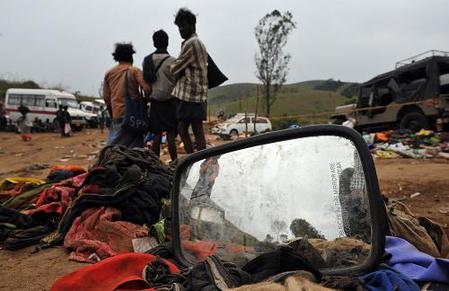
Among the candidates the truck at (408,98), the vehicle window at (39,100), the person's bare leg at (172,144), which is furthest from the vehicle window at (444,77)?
Result: the vehicle window at (39,100)

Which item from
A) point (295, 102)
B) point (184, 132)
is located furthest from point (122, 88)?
point (295, 102)

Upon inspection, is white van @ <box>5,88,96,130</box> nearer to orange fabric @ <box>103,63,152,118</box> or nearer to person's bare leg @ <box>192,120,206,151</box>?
orange fabric @ <box>103,63,152,118</box>

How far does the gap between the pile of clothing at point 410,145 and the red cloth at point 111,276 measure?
30.6 feet

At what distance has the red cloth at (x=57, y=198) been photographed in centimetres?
334

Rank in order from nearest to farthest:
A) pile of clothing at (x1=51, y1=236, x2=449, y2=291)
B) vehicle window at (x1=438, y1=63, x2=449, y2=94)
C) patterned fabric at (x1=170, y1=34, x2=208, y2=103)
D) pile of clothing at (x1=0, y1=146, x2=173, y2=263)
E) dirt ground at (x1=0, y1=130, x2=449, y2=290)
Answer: pile of clothing at (x1=51, y1=236, x2=449, y2=291), dirt ground at (x1=0, y1=130, x2=449, y2=290), pile of clothing at (x1=0, y1=146, x2=173, y2=263), patterned fabric at (x1=170, y1=34, x2=208, y2=103), vehicle window at (x1=438, y1=63, x2=449, y2=94)

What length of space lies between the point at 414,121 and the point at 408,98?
82cm

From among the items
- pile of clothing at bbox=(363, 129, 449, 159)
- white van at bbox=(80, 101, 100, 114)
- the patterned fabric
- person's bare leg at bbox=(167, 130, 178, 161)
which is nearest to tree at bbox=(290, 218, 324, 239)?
the patterned fabric

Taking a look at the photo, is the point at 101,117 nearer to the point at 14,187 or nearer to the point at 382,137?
the point at 382,137

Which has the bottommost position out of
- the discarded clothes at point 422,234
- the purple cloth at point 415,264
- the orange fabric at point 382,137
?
the orange fabric at point 382,137

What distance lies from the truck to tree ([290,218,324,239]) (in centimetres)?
1307

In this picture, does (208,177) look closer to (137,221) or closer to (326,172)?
(326,172)

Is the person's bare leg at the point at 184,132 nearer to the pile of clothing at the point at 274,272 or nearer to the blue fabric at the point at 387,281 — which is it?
the pile of clothing at the point at 274,272

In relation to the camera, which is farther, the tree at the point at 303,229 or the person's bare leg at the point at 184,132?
the person's bare leg at the point at 184,132

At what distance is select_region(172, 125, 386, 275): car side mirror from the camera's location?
1467 millimetres
